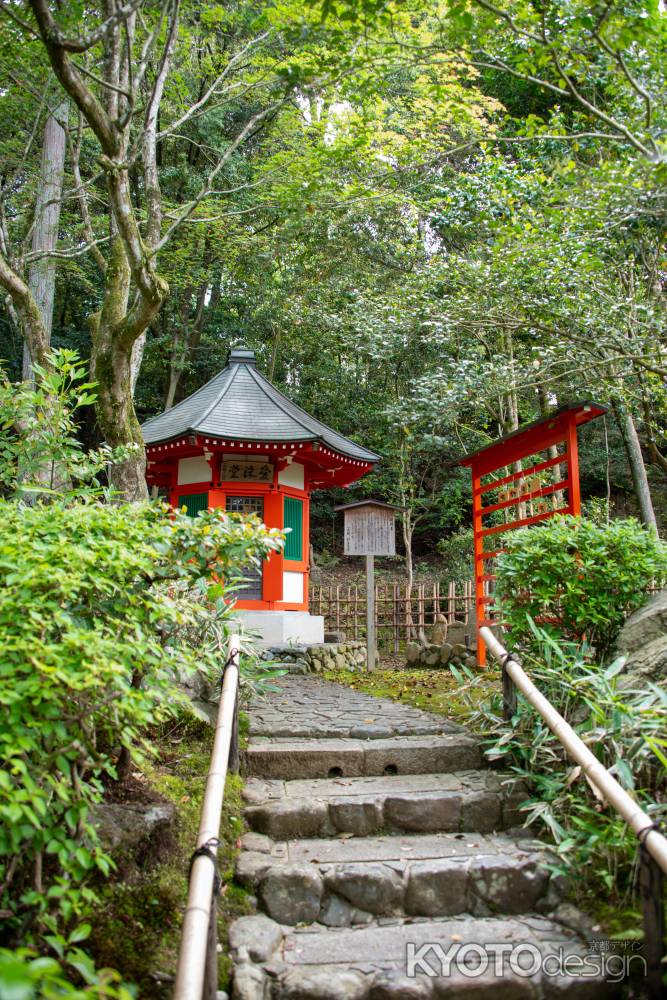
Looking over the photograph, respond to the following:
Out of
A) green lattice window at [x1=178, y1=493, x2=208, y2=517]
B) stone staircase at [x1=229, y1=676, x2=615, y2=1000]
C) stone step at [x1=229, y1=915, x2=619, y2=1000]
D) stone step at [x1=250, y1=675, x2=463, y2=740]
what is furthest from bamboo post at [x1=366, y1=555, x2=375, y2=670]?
stone step at [x1=229, y1=915, x2=619, y2=1000]

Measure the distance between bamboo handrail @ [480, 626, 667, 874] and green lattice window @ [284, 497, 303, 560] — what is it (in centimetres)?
742

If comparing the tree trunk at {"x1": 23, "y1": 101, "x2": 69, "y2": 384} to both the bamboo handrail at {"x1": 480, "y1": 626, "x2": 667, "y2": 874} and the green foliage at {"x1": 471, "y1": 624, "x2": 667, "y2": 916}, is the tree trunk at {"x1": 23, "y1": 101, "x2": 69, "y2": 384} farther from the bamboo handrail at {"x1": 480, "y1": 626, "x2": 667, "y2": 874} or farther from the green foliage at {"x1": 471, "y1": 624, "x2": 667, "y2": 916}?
the bamboo handrail at {"x1": 480, "y1": 626, "x2": 667, "y2": 874}

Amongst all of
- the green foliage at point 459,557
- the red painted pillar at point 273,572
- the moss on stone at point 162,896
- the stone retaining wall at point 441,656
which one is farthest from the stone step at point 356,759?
the green foliage at point 459,557

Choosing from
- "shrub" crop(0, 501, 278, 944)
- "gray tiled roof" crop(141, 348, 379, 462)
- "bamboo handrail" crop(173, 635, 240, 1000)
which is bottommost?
"bamboo handrail" crop(173, 635, 240, 1000)

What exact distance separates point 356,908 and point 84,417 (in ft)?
62.5

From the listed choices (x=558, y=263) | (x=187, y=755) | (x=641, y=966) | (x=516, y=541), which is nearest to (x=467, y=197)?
(x=558, y=263)

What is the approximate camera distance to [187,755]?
4.11 metres

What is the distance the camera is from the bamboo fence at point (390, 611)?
1355 centimetres

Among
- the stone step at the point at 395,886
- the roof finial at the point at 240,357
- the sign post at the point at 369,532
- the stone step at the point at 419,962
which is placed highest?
the roof finial at the point at 240,357

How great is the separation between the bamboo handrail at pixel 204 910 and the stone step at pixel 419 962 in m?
0.52

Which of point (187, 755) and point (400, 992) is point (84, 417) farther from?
point (400, 992)

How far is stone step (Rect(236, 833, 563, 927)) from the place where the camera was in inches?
128

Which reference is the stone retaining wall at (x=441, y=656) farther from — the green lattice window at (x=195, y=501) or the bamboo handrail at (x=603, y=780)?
the bamboo handrail at (x=603, y=780)

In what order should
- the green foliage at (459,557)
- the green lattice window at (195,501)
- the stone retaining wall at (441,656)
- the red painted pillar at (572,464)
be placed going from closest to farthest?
the red painted pillar at (572,464), the stone retaining wall at (441,656), the green lattice window at (195,501), the green foliage at (459,557)
